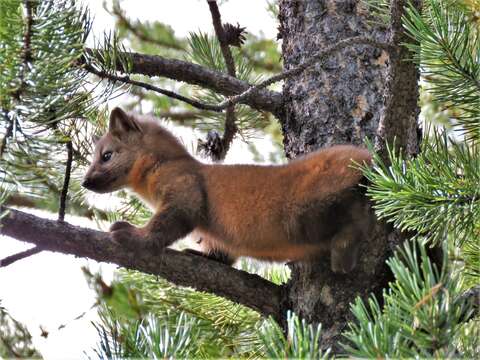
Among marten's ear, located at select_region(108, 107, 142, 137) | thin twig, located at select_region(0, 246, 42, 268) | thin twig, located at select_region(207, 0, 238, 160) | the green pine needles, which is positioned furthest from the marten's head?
the green pine needles

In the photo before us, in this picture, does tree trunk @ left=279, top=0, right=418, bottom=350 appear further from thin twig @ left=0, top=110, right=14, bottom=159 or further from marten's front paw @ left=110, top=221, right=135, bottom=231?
thin twig @ left=0, top=110, right=14, bottom=159

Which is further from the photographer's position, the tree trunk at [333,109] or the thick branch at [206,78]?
the thick branch at [206,78]

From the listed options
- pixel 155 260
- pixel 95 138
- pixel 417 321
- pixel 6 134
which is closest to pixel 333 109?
pixel 155 260

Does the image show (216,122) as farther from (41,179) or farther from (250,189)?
(41,179)

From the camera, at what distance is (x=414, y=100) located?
3088mm

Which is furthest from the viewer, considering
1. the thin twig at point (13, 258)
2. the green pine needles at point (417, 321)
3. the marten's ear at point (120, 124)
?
the marten's ear at point (120, 124)

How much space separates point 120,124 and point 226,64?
0.73 m

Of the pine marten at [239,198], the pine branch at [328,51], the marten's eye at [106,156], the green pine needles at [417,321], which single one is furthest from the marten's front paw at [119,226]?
the green pine needles at [417,321]

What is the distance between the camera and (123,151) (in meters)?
4.48

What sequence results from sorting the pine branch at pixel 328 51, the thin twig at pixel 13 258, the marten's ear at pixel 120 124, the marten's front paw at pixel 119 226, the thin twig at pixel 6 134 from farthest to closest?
1. the marten's ear at pixel 120 124
2. the marten's front paw at pixel 119 226
3. the thin twig at pixel 13 258
4. the pine branch at pixel 328 51
5. the thin twig at pixel 6 134

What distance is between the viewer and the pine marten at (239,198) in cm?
342

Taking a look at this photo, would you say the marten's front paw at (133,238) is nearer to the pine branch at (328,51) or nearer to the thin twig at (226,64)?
the pine branch at (328,51)

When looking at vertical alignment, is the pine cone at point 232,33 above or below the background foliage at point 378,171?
above

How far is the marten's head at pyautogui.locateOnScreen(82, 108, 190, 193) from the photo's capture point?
4.37 meters
